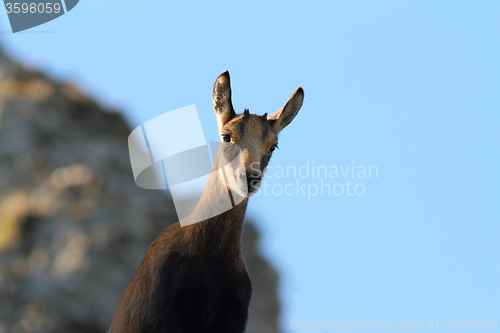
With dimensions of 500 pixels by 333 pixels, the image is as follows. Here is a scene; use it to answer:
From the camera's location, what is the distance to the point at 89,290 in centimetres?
2188

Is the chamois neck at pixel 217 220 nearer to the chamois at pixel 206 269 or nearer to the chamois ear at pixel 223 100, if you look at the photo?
the chamois at pixel 206 269

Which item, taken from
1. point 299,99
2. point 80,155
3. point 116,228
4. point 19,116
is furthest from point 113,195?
point 299,99

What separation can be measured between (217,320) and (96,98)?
23477mm

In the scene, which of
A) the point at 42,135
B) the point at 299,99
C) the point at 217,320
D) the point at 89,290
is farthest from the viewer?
the point at 42,135

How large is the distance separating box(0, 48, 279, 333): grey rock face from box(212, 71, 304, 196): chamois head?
11.5 meters

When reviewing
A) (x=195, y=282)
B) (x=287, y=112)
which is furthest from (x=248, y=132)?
(x=195, y=282)

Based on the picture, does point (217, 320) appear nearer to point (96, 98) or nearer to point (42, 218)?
point (42, 218)

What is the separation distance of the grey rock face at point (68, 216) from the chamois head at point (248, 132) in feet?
37.9

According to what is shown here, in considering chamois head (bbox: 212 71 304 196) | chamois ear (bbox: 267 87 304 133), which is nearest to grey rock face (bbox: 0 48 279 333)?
chamois ear (bbox: 267 87 304 133)

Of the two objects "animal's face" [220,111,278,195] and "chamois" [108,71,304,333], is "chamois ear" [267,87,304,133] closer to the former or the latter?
"animal's face" [220,111,278,195]

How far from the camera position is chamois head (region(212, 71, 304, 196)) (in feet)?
24.5

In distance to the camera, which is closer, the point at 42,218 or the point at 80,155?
the point at 42,218

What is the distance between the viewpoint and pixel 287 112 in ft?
28.7

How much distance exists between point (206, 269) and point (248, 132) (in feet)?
6.08
